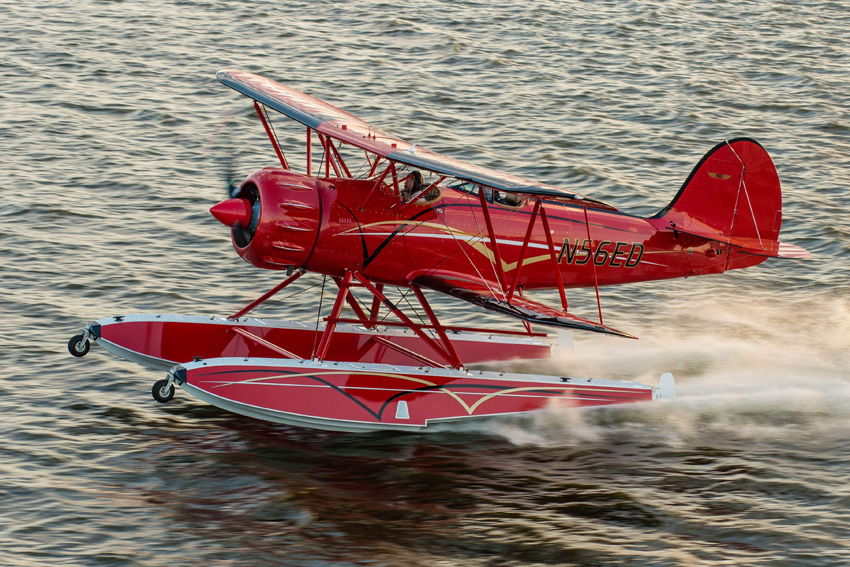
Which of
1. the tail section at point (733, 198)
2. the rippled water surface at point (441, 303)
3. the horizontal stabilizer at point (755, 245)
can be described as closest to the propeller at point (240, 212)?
the rippled water surface at point (441, 303)

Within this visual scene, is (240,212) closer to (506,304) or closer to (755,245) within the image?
(506,304)

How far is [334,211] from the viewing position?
11336 mm

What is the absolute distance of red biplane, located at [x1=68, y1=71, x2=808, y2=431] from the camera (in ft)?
35.9

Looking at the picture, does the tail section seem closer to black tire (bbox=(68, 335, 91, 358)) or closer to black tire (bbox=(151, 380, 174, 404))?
black tire (bbox=(151, 380, 174, 404))

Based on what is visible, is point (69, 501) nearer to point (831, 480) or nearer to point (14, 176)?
point (831, 480)

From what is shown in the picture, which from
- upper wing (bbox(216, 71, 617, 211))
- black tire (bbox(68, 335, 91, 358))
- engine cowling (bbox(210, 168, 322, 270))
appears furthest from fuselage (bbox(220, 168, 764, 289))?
black tire (bbox(68, 335, 91, 358))

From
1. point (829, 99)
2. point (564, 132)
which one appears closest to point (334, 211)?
point (564, 132)

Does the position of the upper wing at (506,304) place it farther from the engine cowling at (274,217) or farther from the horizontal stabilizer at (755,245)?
the horizontal stabilizer at (755,245)

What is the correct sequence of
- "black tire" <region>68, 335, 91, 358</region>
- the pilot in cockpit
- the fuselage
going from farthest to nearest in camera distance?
the pilot in cockpit < "black tire" <region>68, 335, 91, 358</region> < the fuselage

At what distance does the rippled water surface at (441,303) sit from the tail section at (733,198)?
1635 millimetres

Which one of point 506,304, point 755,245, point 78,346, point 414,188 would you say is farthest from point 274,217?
point 755,245

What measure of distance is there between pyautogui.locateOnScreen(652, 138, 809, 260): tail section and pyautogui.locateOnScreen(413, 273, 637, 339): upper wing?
2683 millimetres

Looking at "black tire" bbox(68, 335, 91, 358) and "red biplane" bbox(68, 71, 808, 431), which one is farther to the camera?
"black tire" bbox(68, 335, 91, 358)

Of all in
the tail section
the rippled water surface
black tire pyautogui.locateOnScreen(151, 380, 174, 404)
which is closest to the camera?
the rippled water surface
